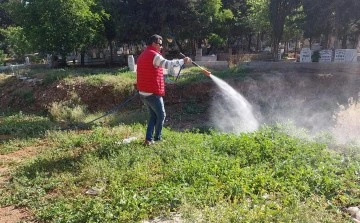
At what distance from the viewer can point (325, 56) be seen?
55.8ft

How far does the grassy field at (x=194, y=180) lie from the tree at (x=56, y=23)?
13198 millimetres

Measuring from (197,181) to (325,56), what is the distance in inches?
578

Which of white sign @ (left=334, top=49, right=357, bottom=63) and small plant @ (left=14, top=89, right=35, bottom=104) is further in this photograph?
white sign @ (left=334, top=49, right=357, bottom=63)

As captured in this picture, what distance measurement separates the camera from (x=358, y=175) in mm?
5035

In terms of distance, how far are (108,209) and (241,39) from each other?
36649mm

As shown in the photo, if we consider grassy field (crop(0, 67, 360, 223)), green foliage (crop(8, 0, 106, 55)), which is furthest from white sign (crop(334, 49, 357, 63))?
green foliage (crop(8, 0, 106, 55))

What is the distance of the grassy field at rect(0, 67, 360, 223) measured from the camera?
4109mm

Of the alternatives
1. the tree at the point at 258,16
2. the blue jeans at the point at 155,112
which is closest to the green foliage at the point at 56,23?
the tree at the point at 258,16

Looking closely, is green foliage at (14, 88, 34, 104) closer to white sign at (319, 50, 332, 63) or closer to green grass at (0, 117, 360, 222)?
green grass at (0, 117, 360, 222)

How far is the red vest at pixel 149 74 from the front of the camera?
20.2ft

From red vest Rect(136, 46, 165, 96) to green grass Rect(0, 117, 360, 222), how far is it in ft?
3.63

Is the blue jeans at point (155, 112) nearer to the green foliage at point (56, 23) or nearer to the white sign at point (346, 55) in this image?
the white sign at point (346, 55)

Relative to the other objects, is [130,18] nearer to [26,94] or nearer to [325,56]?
[26,94]

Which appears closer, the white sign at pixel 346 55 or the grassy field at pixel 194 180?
the grassy field at pixel 194 180
